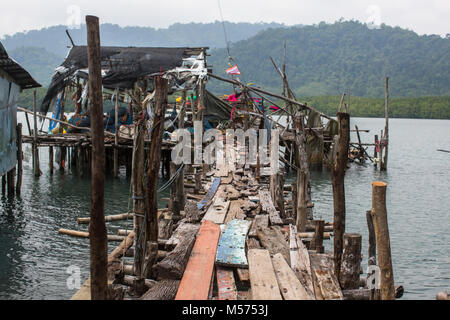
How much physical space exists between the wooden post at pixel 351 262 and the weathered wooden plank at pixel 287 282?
0.74 metres

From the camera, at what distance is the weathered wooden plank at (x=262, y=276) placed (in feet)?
20.5

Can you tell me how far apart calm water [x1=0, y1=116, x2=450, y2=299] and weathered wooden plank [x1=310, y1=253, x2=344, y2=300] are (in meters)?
4.05

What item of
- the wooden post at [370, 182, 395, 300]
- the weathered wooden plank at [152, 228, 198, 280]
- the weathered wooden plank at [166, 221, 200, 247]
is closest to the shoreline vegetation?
the weathered wooden plank at [166, 221, 200, 247]

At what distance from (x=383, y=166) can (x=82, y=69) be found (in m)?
20.4

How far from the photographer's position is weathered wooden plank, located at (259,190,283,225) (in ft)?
32.8

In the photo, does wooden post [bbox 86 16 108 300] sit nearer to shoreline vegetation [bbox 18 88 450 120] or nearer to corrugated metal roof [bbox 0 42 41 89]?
corrugated metal roof [bbox 0 42 41 89]

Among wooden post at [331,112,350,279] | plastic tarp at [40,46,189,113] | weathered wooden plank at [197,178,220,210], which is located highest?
plastic tarp at [40,46,189,113]

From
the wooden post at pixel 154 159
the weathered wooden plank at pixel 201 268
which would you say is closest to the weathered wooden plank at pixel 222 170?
the weathered wooden plank at pixel 201 268

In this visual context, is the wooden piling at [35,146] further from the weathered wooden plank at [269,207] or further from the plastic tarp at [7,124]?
the weathered wooden plank at [269,207]

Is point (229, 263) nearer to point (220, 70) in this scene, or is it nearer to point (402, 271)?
point (402, 271)

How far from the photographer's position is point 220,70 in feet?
412

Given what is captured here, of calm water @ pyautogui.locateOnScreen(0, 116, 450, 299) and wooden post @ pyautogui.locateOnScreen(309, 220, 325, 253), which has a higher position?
wooden post @ pyautogui.locateOnScreen(309, 220, 325, 253)

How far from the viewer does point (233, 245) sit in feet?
27.1
